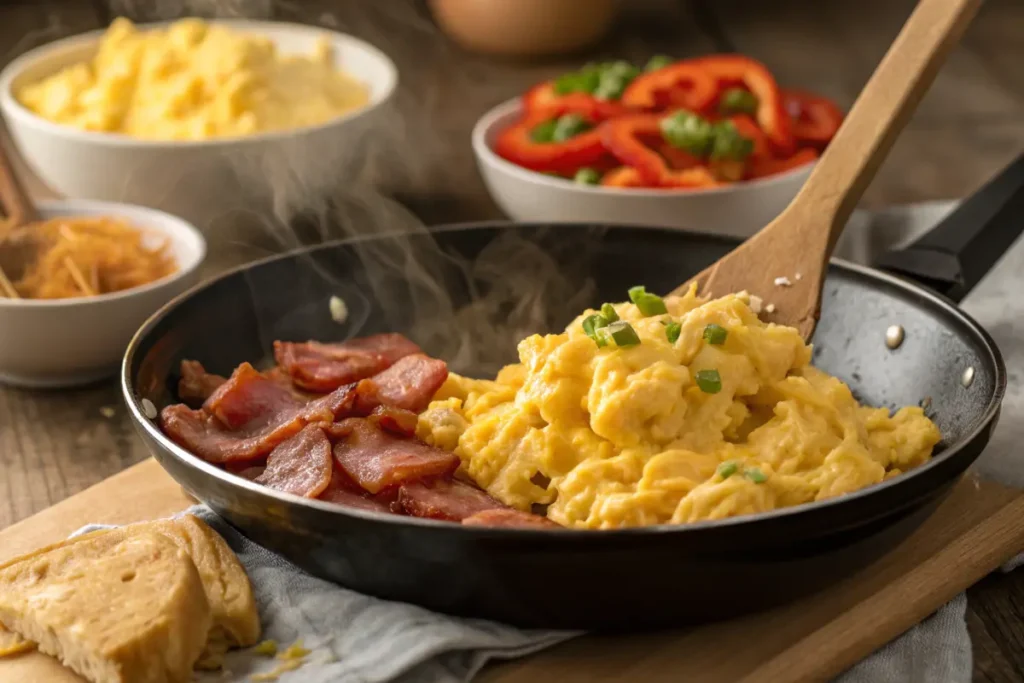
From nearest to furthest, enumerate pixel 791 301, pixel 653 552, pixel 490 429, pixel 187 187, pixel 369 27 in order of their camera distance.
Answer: pixel 653 552
pixel 490 429
pixel 791 301
pixel 187 187
pixel 369 27

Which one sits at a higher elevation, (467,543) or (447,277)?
(467,543)

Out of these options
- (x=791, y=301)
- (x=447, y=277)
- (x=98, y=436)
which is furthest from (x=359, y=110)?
(x=791, y=301)

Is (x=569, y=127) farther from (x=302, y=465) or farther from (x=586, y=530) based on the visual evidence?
(x=586, y=530)

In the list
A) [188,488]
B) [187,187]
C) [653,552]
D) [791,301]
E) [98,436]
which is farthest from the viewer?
[187,187]

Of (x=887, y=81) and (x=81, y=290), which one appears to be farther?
(x=81, y=290)

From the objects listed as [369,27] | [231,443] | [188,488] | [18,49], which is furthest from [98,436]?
[369,27]

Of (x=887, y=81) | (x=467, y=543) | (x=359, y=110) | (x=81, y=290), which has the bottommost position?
(x=81, y=290)

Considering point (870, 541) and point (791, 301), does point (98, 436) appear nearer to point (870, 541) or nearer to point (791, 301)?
point (791, 301)

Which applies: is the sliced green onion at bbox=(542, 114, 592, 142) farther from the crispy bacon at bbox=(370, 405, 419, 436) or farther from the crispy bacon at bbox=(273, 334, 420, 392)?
the crispy bacon at bbox=(370, 405, 419, 436)
